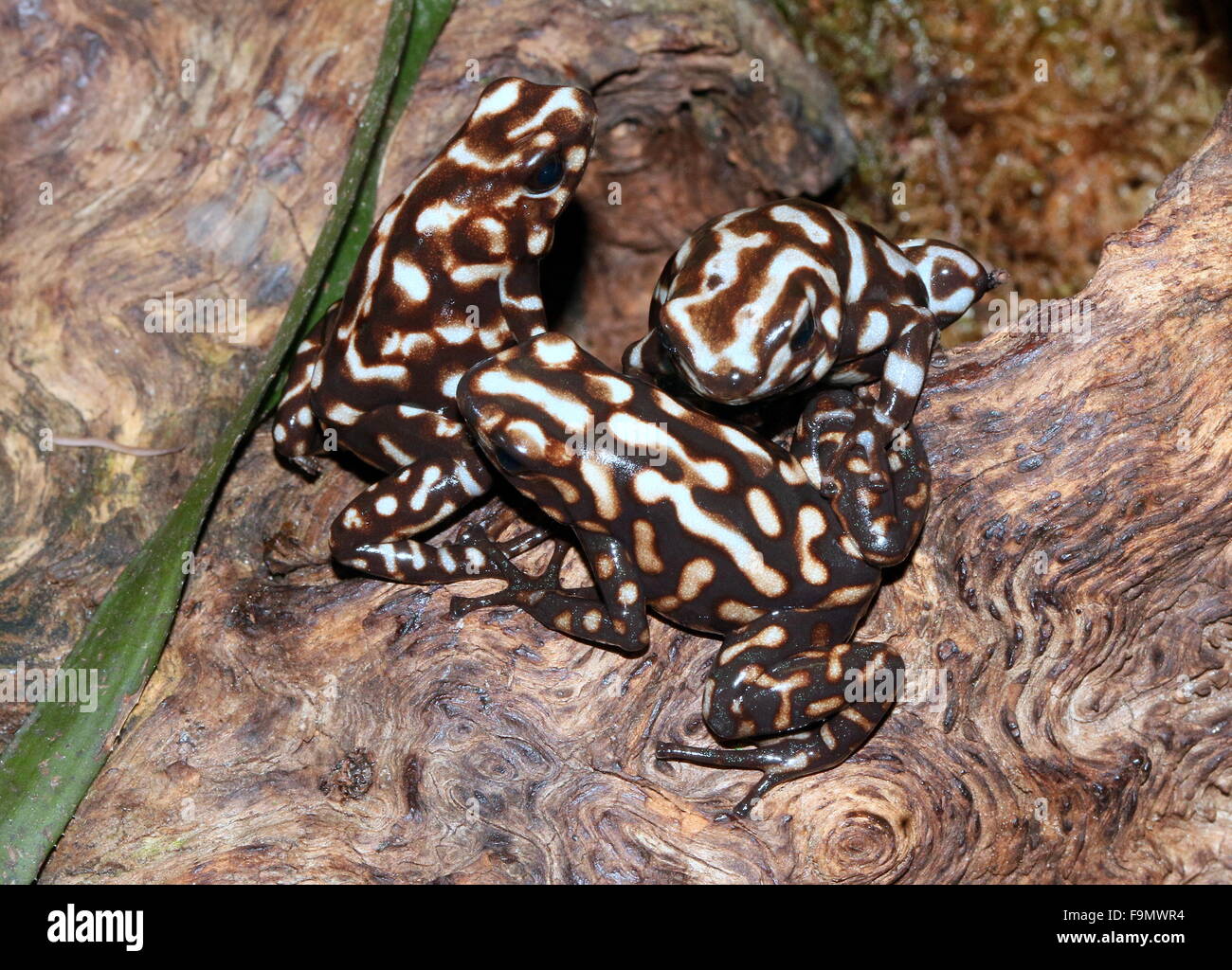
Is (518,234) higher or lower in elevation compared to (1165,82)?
lower

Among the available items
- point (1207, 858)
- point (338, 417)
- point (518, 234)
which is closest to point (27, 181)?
Answer: point (338, 417)

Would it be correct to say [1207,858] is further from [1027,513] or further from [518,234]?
[518,234]

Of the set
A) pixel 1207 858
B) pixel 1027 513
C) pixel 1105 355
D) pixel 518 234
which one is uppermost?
pixel 518 234

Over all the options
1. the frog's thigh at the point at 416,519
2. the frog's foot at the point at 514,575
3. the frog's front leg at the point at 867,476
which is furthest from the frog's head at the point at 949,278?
the frog's thigh at the point at 416,519

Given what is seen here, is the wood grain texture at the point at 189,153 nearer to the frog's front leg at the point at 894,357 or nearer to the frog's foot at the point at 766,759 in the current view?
the frog's front leg at the point at 894,357

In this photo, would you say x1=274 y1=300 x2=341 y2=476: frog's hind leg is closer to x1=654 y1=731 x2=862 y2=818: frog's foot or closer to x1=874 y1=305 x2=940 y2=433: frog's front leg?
x1=654 y1=731 x2=862 y2=818: frog's foot

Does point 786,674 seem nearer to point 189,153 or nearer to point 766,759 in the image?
point 766,759

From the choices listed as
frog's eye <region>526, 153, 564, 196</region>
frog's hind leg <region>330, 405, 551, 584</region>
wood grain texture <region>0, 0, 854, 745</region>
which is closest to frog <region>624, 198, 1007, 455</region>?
frog's eye <region>526, 153, 564, 196</region>

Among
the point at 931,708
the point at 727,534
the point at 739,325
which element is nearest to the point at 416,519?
the point at 727,534
